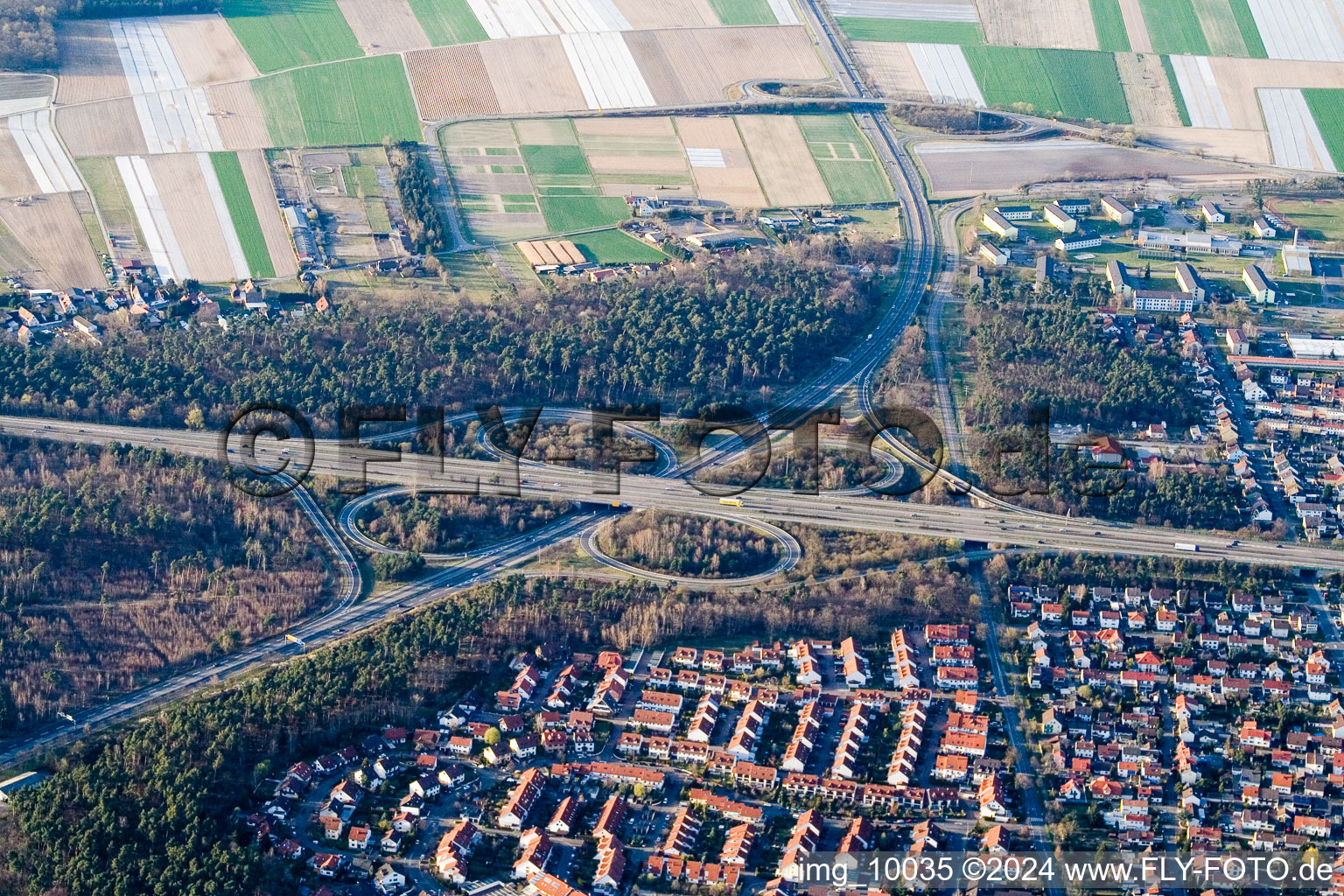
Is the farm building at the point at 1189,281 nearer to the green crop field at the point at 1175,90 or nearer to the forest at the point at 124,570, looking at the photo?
the green crop field at the point at 1175,90

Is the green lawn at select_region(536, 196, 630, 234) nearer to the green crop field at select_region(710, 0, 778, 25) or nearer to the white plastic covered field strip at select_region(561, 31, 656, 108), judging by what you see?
the white plastic covered field strip at select_region(561, 31, 656, 108)

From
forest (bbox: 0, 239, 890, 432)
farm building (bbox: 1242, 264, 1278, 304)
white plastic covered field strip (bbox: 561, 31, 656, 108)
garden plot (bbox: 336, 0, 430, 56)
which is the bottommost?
forest (bbox: 0, 239, 890, 432)

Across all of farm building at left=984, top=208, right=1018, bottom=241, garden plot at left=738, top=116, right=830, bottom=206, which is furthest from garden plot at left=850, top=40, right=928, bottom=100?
farm building at left=984, top=208, right=1018, bottom=241

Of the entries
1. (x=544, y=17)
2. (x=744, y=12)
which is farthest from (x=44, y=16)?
(x=744, y=12)

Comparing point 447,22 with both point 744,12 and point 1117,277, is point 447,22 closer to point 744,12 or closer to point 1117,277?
point 744,12

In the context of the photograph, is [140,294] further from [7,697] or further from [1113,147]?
[1113,147]

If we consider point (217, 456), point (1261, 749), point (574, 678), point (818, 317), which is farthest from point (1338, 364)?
point (217, 456)
